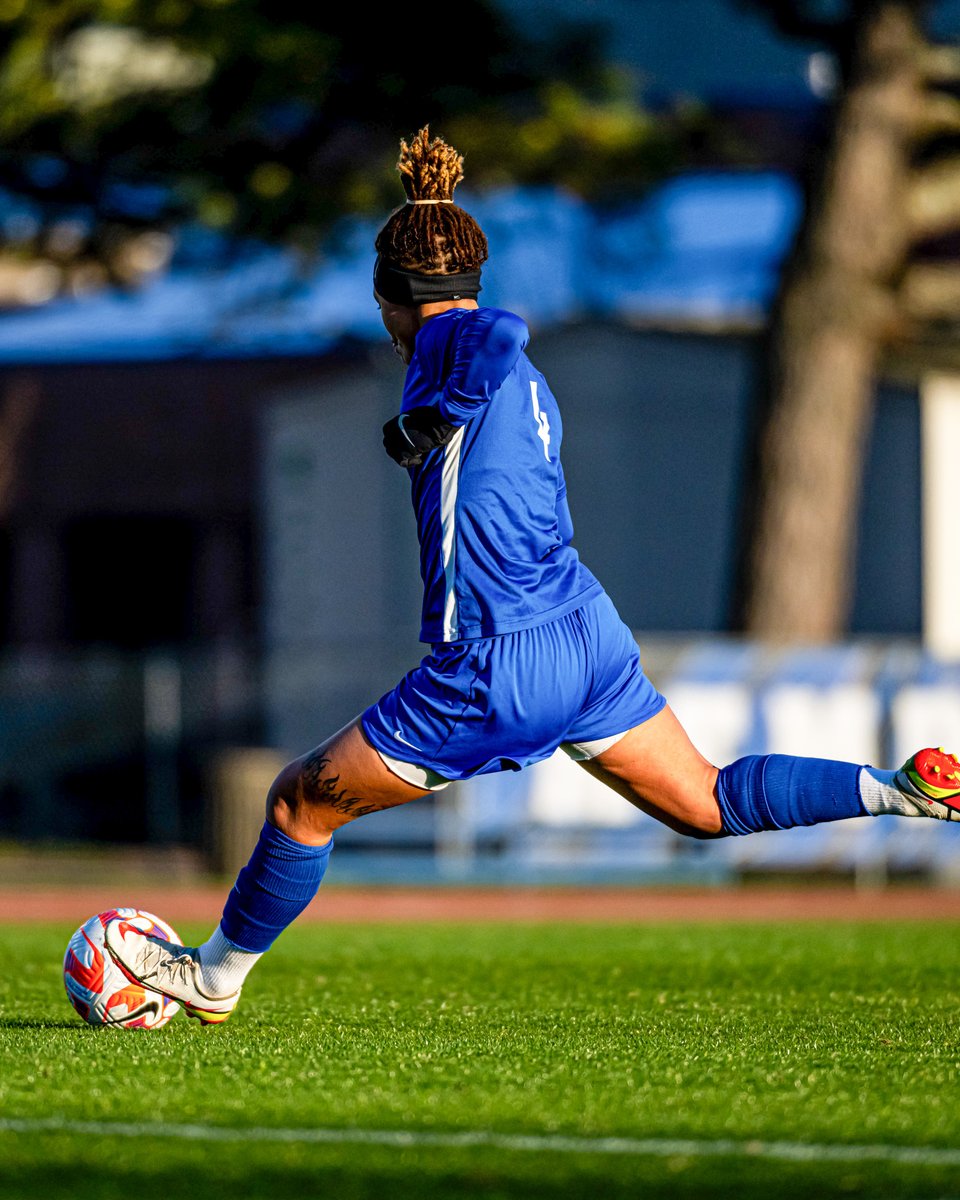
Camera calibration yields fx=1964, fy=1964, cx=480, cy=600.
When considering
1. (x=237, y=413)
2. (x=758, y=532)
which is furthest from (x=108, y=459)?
(x=758, y=532)

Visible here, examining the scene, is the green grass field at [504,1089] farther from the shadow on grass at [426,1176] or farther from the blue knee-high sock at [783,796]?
the blue knee-high sock at [783,796]

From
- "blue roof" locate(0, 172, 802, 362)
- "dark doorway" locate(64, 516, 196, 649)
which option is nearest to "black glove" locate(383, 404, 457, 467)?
"blue roof" locate(0, 172, 802, 362)

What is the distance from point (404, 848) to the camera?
14984 millimetres

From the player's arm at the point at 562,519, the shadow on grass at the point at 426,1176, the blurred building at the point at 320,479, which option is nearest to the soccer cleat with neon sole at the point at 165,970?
the shadow on grass at the point at 426,1176

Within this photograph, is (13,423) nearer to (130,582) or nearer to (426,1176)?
(130,582)

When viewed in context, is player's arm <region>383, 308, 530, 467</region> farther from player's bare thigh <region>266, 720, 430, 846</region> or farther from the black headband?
player's bare thigh <region>266, 720, 430, 846</region>

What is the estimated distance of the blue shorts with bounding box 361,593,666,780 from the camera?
482 centimetres

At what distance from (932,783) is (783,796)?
1.30 feet

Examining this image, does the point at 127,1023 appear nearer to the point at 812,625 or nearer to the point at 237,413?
the point at 812,625

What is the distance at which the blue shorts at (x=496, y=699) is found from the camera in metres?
4.82

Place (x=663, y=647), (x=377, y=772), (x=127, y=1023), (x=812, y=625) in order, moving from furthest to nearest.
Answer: (x=812, y=625), (x=663, y=647), (x=127, y=1023), (x=377, y=772)

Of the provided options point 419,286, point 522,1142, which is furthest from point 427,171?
point 522,1142

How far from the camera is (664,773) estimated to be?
524 cm

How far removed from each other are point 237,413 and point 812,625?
10107 mm
